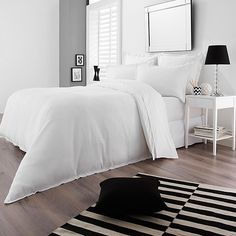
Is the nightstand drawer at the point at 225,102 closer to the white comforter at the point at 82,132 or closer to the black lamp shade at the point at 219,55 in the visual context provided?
the black lamp shade at the point at 219,55

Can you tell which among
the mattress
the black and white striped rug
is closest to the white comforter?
the mattress

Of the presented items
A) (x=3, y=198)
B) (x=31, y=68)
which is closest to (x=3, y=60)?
(x=31, y=68)

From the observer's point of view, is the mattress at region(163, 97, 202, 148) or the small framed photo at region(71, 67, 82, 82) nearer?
the mattress at region(163, 97, 202, 148)

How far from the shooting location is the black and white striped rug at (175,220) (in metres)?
1.90

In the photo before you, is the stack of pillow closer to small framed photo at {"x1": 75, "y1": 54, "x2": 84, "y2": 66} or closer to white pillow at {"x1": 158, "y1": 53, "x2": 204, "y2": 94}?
white pillow at {"x1": 158, "y1": 53, "x2": 204, "y2": 94}

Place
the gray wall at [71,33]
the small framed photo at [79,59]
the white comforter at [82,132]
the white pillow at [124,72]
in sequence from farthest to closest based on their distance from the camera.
Result: the small framed photo at [79,59], the gray wall at [71,33], the white pillow at [124,72], the white comforter at [82,132]

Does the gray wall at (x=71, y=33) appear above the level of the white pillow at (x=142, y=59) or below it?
above

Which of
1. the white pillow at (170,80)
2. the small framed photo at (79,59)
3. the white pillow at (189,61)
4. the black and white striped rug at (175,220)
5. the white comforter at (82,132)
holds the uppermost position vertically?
the small framed photo at (79,59)

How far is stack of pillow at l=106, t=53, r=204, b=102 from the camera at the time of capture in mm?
3918

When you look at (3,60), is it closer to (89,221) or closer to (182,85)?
(182,85)

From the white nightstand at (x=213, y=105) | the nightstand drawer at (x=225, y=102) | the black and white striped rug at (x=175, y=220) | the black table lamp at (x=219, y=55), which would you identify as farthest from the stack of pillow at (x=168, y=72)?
the black and white striped rug at (x=175, y=220)

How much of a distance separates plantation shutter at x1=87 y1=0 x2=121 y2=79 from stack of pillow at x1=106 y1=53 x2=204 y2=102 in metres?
1.44

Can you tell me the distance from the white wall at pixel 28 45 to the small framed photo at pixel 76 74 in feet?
1.25

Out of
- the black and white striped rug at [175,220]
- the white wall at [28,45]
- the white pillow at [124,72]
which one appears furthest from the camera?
the white wall at [28,45]
